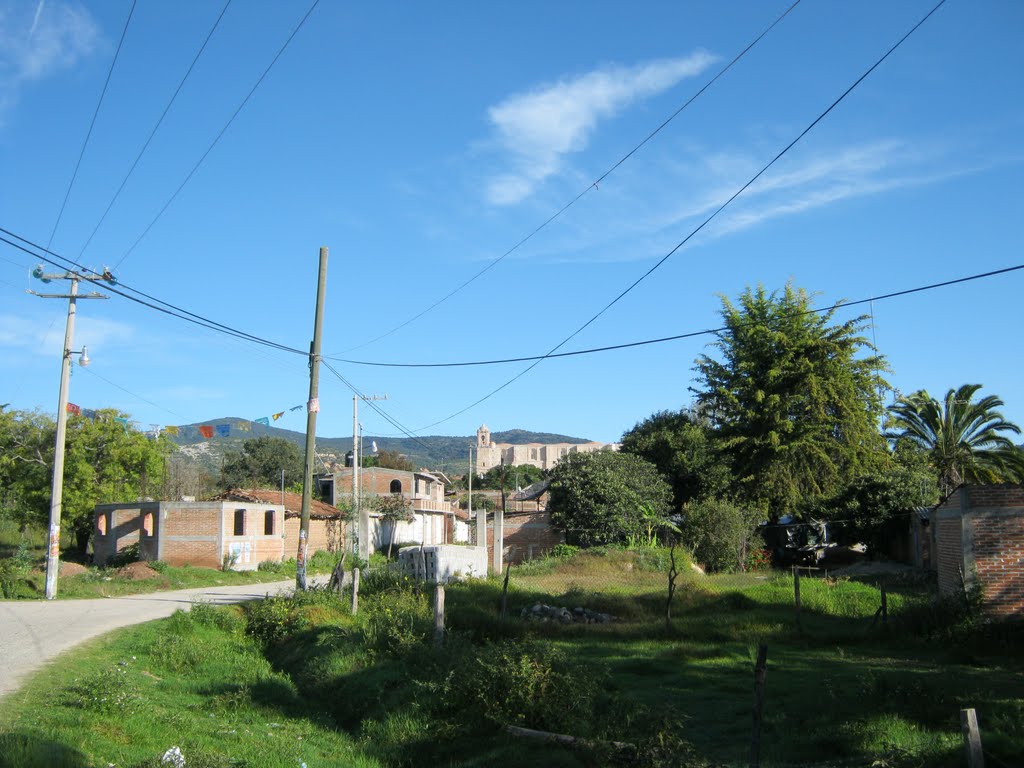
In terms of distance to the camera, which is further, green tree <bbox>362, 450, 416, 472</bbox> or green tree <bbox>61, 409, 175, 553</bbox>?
green tree <bbox>362, 450, 416, 472</bbox>

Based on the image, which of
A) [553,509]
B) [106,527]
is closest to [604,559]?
[553,509]

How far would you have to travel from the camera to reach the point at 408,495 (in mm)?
68438

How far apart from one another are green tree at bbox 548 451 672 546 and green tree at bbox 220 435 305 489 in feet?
170

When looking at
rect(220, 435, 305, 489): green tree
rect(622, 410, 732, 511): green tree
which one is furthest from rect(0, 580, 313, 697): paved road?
rect(220, 435, 305, 489): green tree

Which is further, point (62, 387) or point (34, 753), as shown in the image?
point (62, 387)

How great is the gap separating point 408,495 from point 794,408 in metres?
37.4

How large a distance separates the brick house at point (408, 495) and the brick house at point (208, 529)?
809cm

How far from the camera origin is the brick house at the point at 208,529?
3697 cm

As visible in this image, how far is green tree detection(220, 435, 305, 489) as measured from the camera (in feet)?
286

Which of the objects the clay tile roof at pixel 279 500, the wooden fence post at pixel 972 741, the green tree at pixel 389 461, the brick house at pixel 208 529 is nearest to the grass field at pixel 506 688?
the wooden fence post at pixel 972 741

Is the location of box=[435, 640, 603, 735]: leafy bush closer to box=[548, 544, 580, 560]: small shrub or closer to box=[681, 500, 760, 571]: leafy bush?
box=[681, 500, 760, 571]: leafy bush

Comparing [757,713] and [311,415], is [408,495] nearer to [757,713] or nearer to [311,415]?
[311,415]

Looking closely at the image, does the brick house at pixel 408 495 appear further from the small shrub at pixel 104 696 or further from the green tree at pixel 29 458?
the small shrub at pixel 104 696

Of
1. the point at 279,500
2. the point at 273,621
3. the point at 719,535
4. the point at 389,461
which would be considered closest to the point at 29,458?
the point at 279,500
